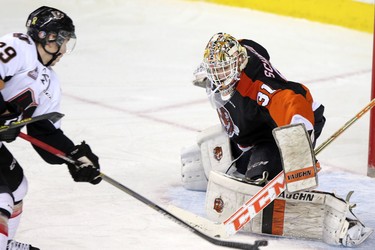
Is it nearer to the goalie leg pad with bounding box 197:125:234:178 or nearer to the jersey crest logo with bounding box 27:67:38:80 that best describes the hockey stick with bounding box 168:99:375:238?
the goalie leg pad with bounding box 197:125:234:178

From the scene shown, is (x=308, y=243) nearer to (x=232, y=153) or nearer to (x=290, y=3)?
(x=232, y=153)

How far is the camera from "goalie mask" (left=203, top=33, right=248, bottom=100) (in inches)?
137

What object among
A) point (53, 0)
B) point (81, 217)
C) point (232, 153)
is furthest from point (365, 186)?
point (53, 0)

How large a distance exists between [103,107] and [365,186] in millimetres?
1750

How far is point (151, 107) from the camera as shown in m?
5.30

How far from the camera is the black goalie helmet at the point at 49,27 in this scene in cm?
313

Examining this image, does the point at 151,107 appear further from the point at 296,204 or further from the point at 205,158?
the point at 296,204

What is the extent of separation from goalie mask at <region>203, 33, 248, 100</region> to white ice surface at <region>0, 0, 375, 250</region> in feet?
1.86

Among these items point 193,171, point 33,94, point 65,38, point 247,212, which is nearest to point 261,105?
point 247,212

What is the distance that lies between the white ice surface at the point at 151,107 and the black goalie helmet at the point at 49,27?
75 centimetres

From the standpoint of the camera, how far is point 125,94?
5.56 meters

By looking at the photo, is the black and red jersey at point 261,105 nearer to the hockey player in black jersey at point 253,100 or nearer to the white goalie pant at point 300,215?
the hockey player in black jersey at point 253,100

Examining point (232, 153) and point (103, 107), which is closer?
point (232, 153)

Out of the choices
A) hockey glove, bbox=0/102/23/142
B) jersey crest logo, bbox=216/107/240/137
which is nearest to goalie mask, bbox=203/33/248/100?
jersey crest logo, bbox=216/107/240/137
